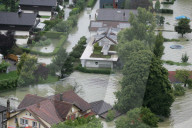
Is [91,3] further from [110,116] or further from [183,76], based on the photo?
[110,116]

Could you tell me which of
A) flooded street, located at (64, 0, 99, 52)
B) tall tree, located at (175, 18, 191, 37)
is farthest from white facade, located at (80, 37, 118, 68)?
tall tree, located at (175, 18, 191, 37)

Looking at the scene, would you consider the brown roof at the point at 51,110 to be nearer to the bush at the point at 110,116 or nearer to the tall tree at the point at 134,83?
the bush at the point at 110,116

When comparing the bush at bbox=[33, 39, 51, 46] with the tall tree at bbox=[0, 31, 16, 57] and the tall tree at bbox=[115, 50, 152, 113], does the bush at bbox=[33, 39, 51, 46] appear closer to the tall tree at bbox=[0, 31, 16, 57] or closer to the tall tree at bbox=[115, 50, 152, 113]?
the tall tree at bbox=[0, 31, 16, 57]

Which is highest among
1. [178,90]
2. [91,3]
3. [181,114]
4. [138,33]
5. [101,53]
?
[91,3]

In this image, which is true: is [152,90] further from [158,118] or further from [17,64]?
[17,64]

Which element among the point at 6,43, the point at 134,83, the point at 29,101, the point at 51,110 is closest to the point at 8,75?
the point at 6,43

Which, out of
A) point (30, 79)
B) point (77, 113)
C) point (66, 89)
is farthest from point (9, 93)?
point (77, 113)

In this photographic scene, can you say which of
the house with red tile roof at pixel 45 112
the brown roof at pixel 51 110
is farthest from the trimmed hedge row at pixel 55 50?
the brown roof at pixel 51 110

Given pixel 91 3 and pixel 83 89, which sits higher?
pixel 91 3
